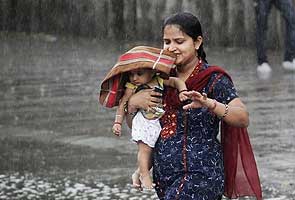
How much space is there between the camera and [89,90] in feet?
40.7

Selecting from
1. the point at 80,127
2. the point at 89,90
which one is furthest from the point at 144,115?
the point at 89,90

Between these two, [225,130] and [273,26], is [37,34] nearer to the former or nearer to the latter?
[273,26]

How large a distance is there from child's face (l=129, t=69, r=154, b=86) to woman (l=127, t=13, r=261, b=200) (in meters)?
0.06

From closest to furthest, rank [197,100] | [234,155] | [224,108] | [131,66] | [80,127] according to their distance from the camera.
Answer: [197,100] → [224,108] → [131,66] → [234,155] → [80,127]

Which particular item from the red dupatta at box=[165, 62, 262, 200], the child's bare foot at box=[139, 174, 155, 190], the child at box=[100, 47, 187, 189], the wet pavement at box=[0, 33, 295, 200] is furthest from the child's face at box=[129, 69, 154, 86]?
the wet pavement at box=[0, 33, 295, 200]

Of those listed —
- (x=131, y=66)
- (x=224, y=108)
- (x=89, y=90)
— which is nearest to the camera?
(x=224, y=108)

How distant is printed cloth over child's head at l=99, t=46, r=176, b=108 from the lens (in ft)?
14.5

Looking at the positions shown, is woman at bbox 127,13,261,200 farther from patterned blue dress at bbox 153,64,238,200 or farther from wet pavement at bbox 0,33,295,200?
wet pavement at bbox 0,33,295,200

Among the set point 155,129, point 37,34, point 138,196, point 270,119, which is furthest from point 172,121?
point 37,34

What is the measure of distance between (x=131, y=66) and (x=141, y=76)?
0.29 ft

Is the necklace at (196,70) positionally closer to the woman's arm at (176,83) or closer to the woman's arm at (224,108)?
the woman's arm at (176,83)

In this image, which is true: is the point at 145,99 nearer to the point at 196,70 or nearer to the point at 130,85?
the point at 130,85

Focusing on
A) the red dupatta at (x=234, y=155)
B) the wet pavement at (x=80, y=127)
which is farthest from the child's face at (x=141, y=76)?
the wet pavement at (x=80, y=127)

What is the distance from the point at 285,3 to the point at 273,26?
1.72 metres
